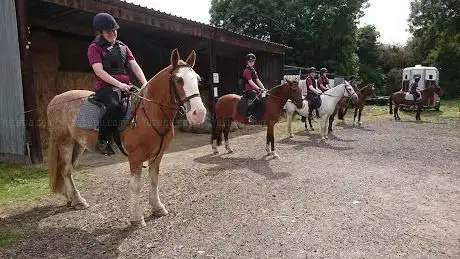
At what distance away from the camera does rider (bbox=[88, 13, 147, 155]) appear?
14.3 ft

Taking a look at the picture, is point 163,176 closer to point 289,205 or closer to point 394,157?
point 289,205

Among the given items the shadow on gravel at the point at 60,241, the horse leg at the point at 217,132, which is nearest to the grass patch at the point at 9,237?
the shadow on gravel at the point at 60,241

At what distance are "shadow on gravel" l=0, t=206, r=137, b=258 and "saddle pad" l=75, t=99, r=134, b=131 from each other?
128 cm

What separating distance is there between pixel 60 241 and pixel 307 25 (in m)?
28.3

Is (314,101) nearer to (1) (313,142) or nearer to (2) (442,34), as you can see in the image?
(1) (313,142)

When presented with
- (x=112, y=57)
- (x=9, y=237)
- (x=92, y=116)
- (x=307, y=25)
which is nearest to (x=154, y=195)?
(x=92, y=116)

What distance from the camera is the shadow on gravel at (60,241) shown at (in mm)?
3797

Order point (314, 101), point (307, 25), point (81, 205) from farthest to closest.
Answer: point (307, 25)
point (314, 101)
point (81, 205)

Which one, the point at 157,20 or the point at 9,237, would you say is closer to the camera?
the point at 9,237

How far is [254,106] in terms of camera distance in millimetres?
9367

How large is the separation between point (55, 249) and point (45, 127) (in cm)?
751

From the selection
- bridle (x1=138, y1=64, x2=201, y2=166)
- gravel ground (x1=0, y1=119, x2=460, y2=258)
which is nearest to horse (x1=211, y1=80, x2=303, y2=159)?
gravel ground (x1=0, y1=119, x2=460, y2=258)

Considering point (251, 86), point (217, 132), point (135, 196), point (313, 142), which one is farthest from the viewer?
point (313, 142)

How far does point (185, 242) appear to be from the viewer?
13.2ft
